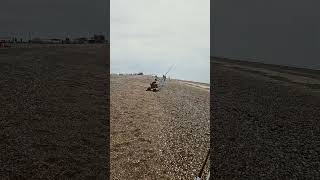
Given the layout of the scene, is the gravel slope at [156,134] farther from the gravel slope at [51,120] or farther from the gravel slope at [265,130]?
the gravel slope at [265,130]

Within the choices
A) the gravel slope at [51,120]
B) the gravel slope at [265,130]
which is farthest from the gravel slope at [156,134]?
the gravel slope at [265,130]

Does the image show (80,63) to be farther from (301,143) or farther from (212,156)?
(301,143)

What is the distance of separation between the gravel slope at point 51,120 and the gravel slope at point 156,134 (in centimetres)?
126

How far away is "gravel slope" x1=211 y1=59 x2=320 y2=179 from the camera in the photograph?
24969mm

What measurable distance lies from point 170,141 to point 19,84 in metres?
14.9

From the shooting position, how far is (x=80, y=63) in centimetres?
4822

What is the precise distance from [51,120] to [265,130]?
1666 centimetres

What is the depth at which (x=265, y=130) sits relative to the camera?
30.2 meters

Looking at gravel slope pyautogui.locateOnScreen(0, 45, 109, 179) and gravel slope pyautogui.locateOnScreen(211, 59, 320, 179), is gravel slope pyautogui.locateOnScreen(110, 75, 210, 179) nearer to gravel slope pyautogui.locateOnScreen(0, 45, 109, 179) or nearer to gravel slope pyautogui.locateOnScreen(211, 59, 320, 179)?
gravel slope pyautogui.locateOnScreen(0, 45, 109, 179)

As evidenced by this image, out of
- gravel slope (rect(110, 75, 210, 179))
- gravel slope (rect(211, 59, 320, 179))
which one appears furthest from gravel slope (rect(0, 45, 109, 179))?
gravel slope (rect(211, 59, 320, 179))

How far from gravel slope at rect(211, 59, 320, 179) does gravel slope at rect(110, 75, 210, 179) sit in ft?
5.39

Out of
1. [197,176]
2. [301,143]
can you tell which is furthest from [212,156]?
[301,143]

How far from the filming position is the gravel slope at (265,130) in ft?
81.9

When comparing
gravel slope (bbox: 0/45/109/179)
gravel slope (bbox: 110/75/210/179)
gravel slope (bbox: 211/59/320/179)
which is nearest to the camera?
gravel slope (bbox: 0/45/109/179)
